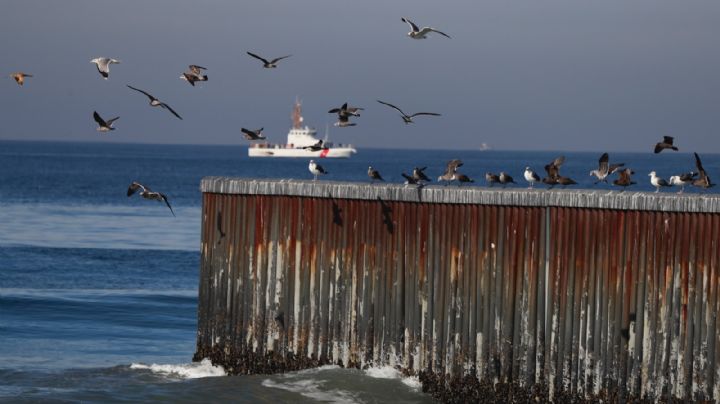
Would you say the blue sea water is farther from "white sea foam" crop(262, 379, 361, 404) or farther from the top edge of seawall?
the top edge of seawall

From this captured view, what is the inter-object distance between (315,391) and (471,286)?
119 inches

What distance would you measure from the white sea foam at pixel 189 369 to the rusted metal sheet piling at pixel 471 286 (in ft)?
→ 0.65

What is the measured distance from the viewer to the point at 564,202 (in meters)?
17.8

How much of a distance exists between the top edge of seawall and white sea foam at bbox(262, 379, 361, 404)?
2891 millimetres

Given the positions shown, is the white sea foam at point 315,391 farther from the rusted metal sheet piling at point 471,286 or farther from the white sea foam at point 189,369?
the white sea foam at point 189,369

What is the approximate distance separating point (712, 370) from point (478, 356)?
3.28 metres

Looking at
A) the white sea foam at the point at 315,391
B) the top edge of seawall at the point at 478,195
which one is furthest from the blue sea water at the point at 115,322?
the top edge of seawall at the point at 478,195

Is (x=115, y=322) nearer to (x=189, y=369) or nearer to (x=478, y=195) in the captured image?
(x=189, y=369)

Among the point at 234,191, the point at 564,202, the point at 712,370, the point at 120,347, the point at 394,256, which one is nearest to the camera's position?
the point at 712,370

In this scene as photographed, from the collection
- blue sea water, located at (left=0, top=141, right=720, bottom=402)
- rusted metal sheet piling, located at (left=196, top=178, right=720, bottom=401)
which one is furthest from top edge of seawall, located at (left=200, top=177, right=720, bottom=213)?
blue sea water, located at (left=0, top=141, right=720, bottom=402)

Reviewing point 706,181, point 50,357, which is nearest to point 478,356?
point 706,181

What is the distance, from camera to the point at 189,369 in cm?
2161

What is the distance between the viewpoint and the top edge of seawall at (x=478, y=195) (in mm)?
17078

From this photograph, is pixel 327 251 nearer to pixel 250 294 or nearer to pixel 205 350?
pixel 250 294
